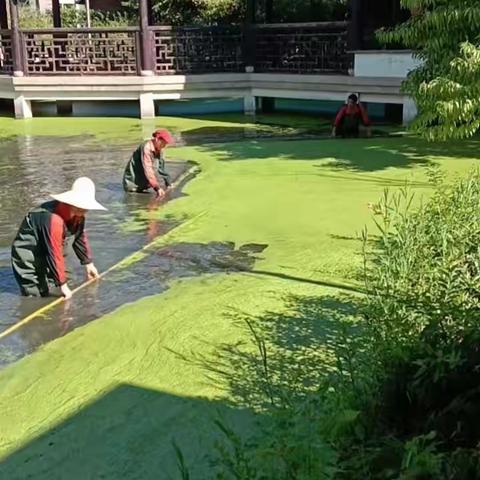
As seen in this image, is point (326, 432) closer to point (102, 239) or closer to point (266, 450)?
point (266, 450)

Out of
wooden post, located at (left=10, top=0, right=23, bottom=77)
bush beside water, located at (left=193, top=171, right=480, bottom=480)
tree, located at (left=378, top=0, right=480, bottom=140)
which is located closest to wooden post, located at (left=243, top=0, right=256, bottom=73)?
wooden post, located at (left=10, top=0, right=23, bottom=77)

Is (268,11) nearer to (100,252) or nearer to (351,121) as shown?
(351,121)

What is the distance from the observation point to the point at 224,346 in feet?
15.2

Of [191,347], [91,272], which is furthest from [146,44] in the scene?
[191,347]

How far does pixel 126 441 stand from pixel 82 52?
46.9 ft

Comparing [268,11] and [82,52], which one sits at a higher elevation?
[268,11]

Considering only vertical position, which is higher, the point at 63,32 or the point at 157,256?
the point at 63,32

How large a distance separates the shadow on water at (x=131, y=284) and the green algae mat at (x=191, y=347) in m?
0.12

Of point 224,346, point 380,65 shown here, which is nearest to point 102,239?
point 224,346

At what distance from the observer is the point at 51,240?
538cm

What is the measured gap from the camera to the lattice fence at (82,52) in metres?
16.5

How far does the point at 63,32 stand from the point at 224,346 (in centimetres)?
1372

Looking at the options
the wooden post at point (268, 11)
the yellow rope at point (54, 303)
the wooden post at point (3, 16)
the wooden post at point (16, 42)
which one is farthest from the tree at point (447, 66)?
the wooden post at point (3, 16)

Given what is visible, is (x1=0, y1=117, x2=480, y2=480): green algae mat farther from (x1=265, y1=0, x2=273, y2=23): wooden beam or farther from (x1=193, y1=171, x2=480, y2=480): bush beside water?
(x1=265, y1=0, x2=273, y2=23): wooden beam
